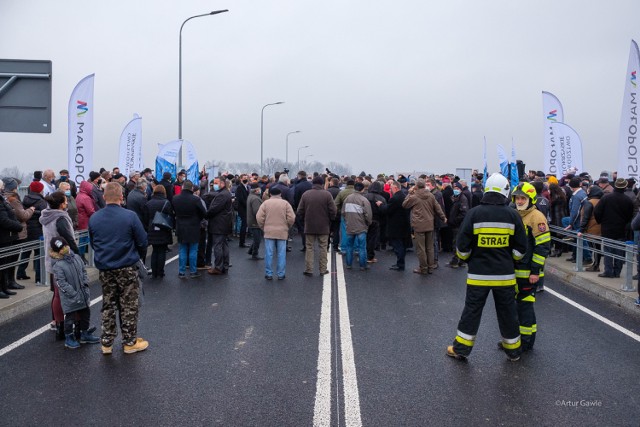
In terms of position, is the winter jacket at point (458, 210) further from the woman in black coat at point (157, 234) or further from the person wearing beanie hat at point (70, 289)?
the person wearing beanie hat at point (70, 289)

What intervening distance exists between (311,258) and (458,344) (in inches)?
244

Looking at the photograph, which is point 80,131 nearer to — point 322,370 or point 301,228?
point 301,228

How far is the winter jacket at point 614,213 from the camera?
11.5 meters

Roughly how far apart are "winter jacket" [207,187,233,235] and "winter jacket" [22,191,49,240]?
3315 millimetres

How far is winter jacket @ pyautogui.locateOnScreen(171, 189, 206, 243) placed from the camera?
39.9 feet

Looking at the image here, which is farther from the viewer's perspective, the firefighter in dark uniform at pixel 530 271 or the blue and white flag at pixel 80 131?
the blue and white flag at pixel 80 131

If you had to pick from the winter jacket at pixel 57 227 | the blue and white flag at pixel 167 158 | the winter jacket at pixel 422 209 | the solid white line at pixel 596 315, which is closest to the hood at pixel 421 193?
the winter jacket at pixel 422 209

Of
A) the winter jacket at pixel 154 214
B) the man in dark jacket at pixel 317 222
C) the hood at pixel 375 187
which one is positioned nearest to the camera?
the winter jacket at pixel 154 214

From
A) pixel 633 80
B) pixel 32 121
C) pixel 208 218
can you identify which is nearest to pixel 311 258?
pixel 208 218

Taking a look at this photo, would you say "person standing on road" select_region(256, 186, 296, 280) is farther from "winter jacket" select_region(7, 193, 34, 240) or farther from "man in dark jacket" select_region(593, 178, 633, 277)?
"man in dark jacket" select_region(593, 178, 633, 277)

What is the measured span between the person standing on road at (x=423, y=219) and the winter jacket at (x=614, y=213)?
123 inches

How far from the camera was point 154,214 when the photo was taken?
12.4 metres

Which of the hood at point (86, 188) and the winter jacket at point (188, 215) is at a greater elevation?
the hood at point (86, 188)

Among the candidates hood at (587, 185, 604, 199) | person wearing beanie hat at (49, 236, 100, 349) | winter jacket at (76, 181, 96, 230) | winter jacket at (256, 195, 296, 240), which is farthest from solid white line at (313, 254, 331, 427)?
hood at (587, 185, 604, 199)
